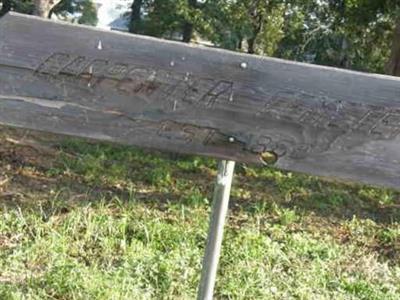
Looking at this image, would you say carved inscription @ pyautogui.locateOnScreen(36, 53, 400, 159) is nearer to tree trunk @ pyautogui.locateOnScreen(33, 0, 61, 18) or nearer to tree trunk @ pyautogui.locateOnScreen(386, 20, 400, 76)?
tree trunk @ pyautogui.locateOnScreen(33, 0, 61, 18)

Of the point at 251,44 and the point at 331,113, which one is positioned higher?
the point at 251,44

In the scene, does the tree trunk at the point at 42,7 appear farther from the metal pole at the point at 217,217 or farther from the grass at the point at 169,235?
the metal pole at the point at 217,217

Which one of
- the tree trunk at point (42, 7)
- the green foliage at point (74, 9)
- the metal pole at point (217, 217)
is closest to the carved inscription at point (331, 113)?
the metal pole at point (217, 217)

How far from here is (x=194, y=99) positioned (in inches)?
95.0

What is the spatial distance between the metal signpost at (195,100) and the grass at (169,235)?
1495 millimetres

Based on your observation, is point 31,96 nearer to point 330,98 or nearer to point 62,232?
point 330,98

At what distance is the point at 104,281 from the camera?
150 inches

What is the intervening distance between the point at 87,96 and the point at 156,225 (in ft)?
8.83

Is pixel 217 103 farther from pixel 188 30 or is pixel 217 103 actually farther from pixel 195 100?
pixel 188 30

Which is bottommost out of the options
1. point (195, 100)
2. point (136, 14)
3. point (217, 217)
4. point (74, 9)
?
point (217, 217)

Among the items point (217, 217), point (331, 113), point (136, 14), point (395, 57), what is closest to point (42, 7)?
point (395, 57)

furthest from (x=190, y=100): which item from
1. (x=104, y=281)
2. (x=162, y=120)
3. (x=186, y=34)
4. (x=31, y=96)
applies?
(x=186, y=34)

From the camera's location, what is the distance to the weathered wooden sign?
2371 mm

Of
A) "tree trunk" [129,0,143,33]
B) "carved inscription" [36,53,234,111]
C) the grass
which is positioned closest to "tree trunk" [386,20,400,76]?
the grass
